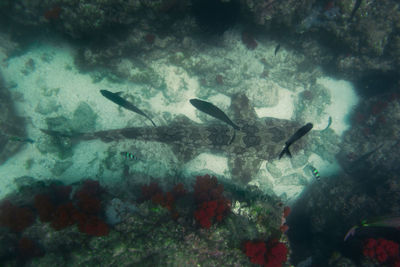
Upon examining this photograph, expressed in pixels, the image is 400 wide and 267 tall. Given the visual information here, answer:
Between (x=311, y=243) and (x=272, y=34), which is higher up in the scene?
(x=272, y=34)

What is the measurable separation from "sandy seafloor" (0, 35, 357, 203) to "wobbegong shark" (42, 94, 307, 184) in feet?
1.41

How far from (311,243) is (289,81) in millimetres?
8227

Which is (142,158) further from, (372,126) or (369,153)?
(372,126)

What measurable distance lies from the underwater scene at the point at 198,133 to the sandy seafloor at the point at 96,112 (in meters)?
0.07

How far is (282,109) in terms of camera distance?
11.3m

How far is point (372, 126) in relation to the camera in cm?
1080

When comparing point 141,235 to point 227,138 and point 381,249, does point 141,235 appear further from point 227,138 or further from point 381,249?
point 381,249

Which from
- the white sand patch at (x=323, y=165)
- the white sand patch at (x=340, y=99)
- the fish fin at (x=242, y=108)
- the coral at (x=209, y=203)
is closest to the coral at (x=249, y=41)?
the fish fin at (x=242, y=108)

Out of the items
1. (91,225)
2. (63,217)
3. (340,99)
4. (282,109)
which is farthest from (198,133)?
(340,99)

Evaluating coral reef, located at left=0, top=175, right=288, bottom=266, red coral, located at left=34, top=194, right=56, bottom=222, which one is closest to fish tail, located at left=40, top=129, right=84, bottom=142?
coral reef, located at left=0, top=175, right=288, bottom=266

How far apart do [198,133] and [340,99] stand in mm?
9461

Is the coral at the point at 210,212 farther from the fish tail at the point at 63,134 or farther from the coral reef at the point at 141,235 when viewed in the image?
the fish tail at the point at 63,134

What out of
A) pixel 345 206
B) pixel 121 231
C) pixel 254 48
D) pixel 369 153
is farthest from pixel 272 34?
pixel 121 231

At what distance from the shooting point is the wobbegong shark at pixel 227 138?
27.5 ft
